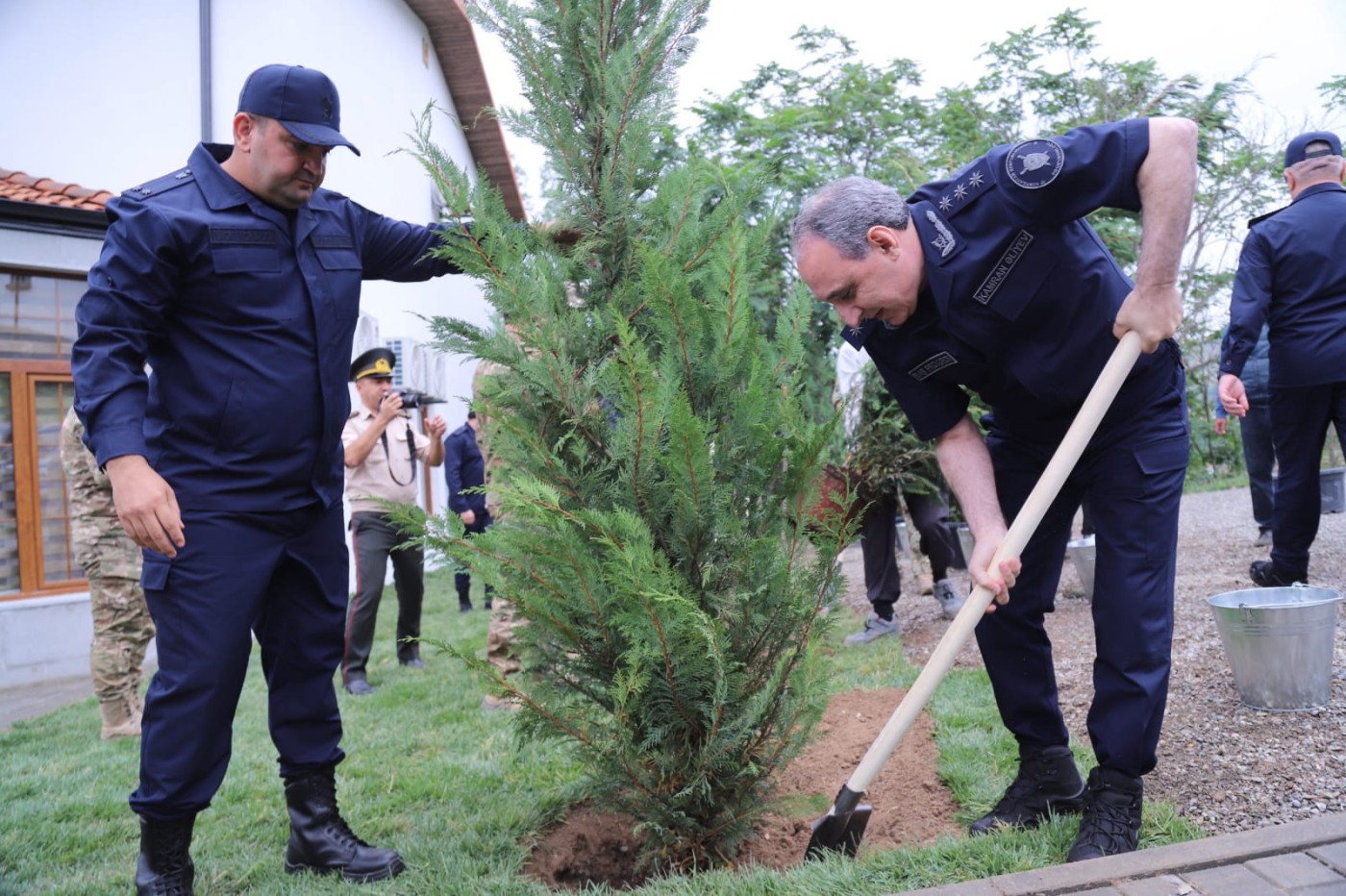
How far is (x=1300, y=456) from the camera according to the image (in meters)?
5.15

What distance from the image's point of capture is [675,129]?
329cm

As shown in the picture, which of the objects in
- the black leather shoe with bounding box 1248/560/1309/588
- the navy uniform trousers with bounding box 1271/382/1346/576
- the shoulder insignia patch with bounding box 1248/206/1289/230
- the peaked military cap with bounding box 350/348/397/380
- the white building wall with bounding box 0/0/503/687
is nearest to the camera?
the navy uniform trousers with bounding box 1271/382/1346/576

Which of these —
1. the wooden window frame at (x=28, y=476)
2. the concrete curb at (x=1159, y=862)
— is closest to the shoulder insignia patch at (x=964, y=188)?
the concrete curb at (x=1159, y=862)

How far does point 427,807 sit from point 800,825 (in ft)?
4.84

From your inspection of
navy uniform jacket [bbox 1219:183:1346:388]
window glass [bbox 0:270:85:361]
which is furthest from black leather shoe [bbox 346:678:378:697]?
navy uniform jacket [bbox 1219:183:1346:388]

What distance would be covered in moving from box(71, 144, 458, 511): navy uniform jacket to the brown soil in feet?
4.50

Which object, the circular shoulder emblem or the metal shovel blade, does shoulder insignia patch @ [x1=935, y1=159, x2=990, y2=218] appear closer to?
the circular shoulder emblem

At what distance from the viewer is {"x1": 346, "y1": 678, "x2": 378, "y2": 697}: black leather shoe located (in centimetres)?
618

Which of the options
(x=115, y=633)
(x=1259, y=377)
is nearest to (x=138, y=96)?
(x=115, y=633)

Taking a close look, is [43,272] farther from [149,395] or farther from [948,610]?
[948,610]

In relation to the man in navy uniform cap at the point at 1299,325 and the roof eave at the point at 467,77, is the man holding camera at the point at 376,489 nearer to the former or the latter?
the man in navy uniform cap at the point at 1299,325

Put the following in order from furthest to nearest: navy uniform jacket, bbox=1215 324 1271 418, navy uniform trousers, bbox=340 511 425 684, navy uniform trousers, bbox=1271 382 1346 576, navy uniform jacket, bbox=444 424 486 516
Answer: navy uniform jacket, bbox=444 424 486 516 < navy uniform jacket, bbox=1215 324 1271 418 < navy uniform trousers, bbox=340 511 425 684 < navy uniform trousers, bbox=1271 382 1346 576

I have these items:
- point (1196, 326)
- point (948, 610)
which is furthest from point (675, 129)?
point (1196, 326)

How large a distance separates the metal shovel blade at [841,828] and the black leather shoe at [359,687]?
4.20m
